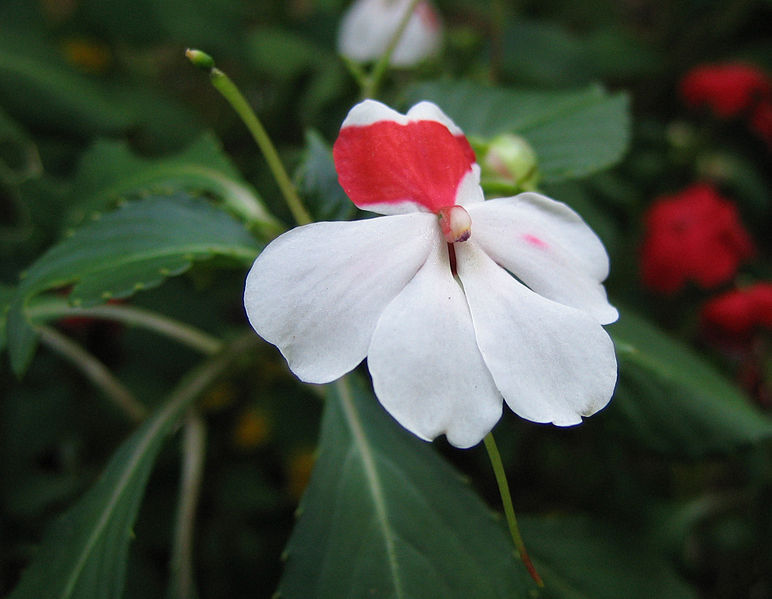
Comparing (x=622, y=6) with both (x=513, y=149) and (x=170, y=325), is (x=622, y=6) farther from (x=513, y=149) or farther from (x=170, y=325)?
(x=170, y=325)

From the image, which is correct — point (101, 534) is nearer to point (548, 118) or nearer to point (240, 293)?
point (240, 293)

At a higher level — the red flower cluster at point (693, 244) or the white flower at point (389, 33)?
the white flower at point (389, 33)

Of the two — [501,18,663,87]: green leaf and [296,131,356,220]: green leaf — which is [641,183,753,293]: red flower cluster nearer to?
[501,18,663,87]: green leaf

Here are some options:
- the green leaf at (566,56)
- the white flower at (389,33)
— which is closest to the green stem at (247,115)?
the white flower at (389,33)

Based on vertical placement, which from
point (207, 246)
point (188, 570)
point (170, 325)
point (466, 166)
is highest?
point (466, 166)

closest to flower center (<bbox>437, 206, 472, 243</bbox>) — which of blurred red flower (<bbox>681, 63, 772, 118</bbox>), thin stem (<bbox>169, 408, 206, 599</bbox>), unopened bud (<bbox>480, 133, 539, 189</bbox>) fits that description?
unopened bud (<bbox>480, 133, 539, 189</bbox>)

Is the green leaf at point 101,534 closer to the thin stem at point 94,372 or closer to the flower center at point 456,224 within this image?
the thin stem at point 94,372

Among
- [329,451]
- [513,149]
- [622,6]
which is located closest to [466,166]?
[513,149]
